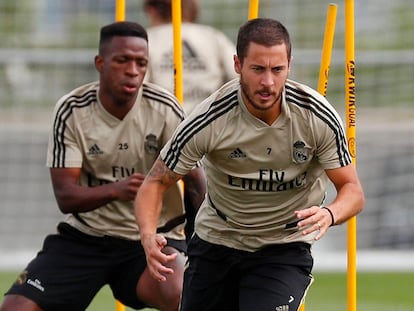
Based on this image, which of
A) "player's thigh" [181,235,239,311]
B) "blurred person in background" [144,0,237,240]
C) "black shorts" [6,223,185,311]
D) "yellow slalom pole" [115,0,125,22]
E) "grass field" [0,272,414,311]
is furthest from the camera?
"grass field" [0,272,414,311]

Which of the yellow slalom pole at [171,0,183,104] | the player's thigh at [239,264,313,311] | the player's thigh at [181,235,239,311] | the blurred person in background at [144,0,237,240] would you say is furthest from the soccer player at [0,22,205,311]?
the blurred person in background at [144,0,237,240]

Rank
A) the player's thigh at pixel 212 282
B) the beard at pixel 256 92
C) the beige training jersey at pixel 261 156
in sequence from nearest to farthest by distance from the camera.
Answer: the beard at pixel 256 92 → the beige training jersey at pixel 261 156 → the player's thigh at pixel 212 282

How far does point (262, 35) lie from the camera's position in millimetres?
6578

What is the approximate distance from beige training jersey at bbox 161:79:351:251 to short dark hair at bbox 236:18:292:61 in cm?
27

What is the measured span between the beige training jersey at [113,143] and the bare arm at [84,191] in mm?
65

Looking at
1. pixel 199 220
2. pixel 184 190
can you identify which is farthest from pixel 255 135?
pixel 184 190

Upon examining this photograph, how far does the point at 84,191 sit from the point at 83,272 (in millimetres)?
548

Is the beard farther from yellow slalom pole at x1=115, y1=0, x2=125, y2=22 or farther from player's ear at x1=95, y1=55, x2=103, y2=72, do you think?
yellow slalom pole at x1=115, y1=0, x2=125, y2=22

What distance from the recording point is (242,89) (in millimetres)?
6742

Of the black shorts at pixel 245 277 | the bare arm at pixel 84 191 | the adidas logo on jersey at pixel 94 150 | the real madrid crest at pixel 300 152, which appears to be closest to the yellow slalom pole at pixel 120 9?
the adidas logo on jersey at pixel 94 150

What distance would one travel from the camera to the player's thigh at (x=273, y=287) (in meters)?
6.81

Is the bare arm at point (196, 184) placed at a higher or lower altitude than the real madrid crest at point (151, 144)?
lower

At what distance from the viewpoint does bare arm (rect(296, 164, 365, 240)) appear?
6250mm

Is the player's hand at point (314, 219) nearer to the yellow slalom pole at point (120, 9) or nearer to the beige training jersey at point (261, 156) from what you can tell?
the beige training jersey at point (261, 156)
